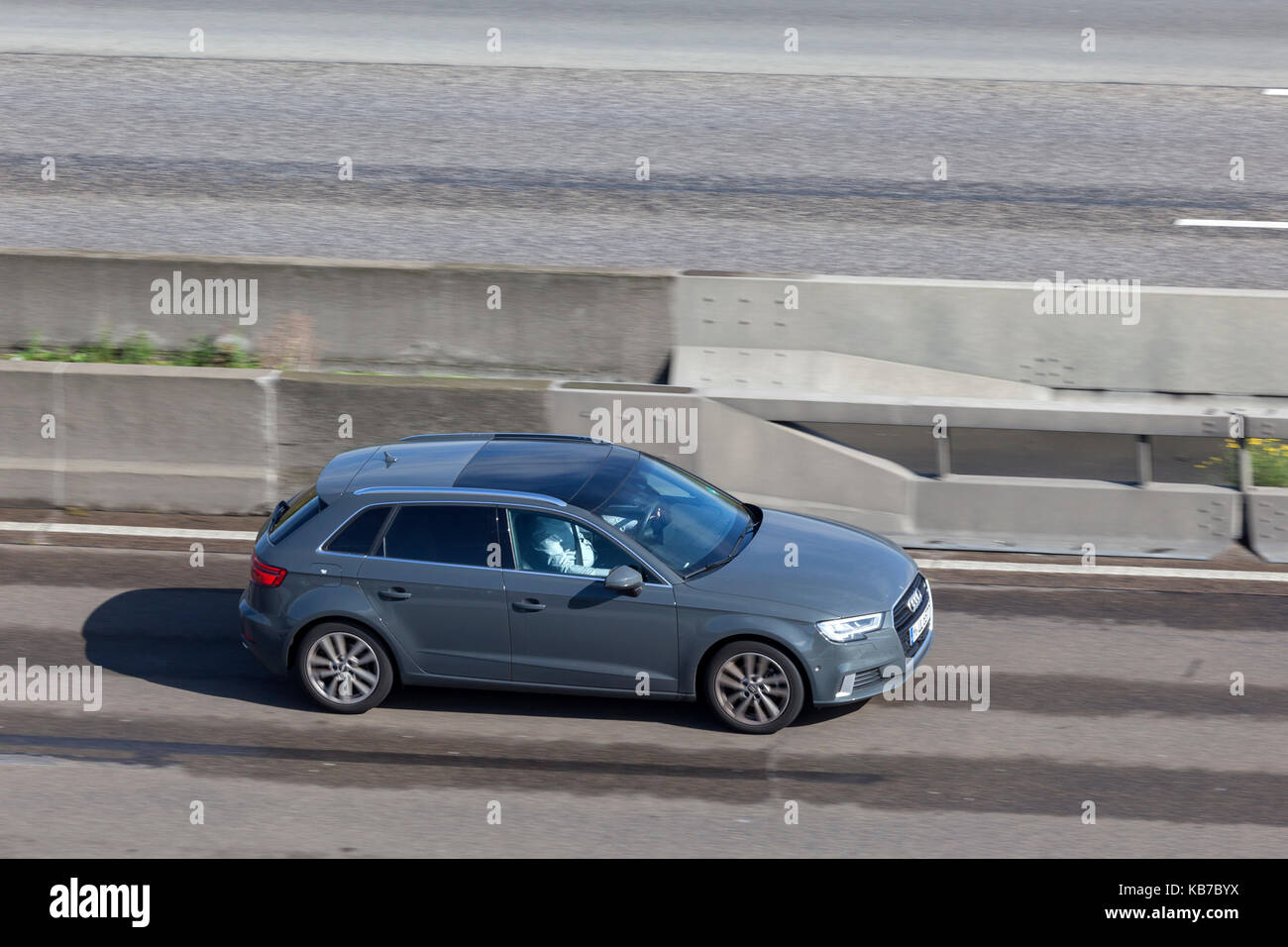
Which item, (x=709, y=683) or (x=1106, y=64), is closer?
(x=709, y=683)

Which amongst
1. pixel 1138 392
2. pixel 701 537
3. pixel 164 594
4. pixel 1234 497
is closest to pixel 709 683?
pixel 701 537

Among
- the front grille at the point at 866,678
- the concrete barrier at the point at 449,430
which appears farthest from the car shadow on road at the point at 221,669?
the concrete barrier at the point at 449,430

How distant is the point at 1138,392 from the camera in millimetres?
13125

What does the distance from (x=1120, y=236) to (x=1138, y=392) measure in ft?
12.9

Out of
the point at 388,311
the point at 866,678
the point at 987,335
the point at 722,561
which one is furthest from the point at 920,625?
the point at 388,311

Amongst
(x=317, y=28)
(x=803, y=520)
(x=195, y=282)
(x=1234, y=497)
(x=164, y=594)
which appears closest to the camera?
(x=803, y=520)

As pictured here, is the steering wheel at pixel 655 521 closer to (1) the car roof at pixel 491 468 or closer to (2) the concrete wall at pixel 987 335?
(1) the car roof at pixel 491 468

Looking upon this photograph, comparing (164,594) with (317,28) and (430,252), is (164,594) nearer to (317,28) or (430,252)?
(430,252)

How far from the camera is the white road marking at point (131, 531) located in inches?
455

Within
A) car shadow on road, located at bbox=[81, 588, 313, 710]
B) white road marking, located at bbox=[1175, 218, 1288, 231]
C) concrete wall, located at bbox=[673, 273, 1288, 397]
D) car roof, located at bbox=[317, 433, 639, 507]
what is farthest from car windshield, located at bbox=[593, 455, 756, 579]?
white road marking, located at bbox=[1175, 218, 1288, 231]

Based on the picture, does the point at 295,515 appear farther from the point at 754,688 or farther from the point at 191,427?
the point at 191,427

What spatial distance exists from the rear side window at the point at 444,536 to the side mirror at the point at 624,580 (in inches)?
29.7

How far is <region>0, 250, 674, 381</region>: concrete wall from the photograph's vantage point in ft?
41.9

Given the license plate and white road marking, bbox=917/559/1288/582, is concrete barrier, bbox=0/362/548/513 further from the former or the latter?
the license plate
